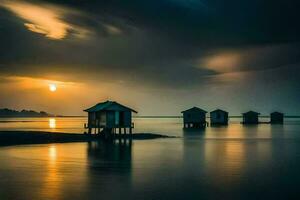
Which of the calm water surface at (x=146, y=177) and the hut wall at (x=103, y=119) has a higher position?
the hut wall at (x=103, y=119)

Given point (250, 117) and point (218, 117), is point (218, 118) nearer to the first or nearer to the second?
point (218, 117)

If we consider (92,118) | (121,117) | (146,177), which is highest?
(121,117)

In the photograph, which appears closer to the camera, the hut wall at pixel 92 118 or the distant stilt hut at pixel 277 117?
the hut wall at pixel 92 118

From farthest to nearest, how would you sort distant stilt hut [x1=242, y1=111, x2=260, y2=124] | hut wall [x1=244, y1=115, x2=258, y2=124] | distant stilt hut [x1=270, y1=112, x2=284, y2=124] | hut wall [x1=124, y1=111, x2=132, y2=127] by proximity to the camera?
distant stilt hut [x1=270, y1=112, x2=284, y2=124] → hut wall [x1=244, y1=115, x2=258, y2=124] → distant stilt hut [x1=242, y1=111, x2=260, y2=124] → hut wall [x1=124, y1=111, x2=132, y2=127]

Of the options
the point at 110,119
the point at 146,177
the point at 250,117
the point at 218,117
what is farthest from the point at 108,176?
the point at 250,117

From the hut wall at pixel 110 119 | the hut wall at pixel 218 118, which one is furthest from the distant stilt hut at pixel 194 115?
the hut wall at pixel 110 119

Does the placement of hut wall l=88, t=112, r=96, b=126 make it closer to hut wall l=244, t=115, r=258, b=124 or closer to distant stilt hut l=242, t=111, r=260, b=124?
distant stilt hut l=242, t=111, r=260, b=124

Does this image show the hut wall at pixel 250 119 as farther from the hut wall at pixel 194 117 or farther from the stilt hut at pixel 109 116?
the stilt hut at pixel 109 116

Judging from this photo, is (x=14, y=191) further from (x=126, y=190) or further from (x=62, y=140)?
(x=62, y=140)

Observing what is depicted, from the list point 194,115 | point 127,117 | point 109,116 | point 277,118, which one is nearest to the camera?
point 109,116

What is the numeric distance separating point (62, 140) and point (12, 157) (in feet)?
69.3

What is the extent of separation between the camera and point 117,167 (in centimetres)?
2912

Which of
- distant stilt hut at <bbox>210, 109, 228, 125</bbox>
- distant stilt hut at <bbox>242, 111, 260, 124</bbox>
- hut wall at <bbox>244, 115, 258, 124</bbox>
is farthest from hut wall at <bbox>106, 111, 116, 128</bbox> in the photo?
hut wall at <bbox>244, 115, 258, 124</bbox>

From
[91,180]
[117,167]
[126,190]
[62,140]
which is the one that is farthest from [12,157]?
[62,140]
